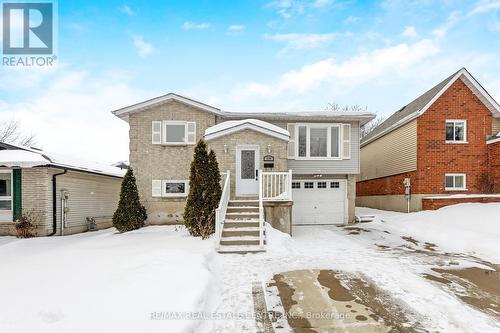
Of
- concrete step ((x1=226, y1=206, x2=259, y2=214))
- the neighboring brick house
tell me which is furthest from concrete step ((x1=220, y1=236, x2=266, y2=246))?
the neighboring brick house

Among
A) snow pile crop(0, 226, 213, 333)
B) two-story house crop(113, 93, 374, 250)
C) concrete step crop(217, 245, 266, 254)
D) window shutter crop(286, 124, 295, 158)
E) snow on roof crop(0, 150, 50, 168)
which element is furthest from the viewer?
window shutter crop(286, 124, 295, 158)

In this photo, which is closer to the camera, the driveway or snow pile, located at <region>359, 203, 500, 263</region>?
the driveway

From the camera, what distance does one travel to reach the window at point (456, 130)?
14.8m

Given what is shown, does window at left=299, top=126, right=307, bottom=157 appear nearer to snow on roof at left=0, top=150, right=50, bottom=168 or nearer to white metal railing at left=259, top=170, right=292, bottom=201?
white metal railing at left=259, top=170, right=292, bottom=201

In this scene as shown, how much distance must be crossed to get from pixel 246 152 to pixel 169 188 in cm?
419

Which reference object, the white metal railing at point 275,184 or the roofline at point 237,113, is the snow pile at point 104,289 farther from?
the roofline at point 237,113

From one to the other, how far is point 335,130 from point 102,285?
12186 millimetres

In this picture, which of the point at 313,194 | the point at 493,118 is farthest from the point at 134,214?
the point at 493,118

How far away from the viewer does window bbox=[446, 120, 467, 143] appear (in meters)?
14.8

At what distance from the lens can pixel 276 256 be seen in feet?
24.8

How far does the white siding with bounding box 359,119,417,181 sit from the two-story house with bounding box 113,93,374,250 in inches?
132

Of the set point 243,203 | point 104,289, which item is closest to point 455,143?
point 243,203

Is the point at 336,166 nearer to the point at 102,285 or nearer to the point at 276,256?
the point at 276,256

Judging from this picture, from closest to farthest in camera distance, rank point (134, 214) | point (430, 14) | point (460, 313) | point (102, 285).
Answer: point (460, 313) < point (102, 285) < point (134, 214) < point (430, 14)
